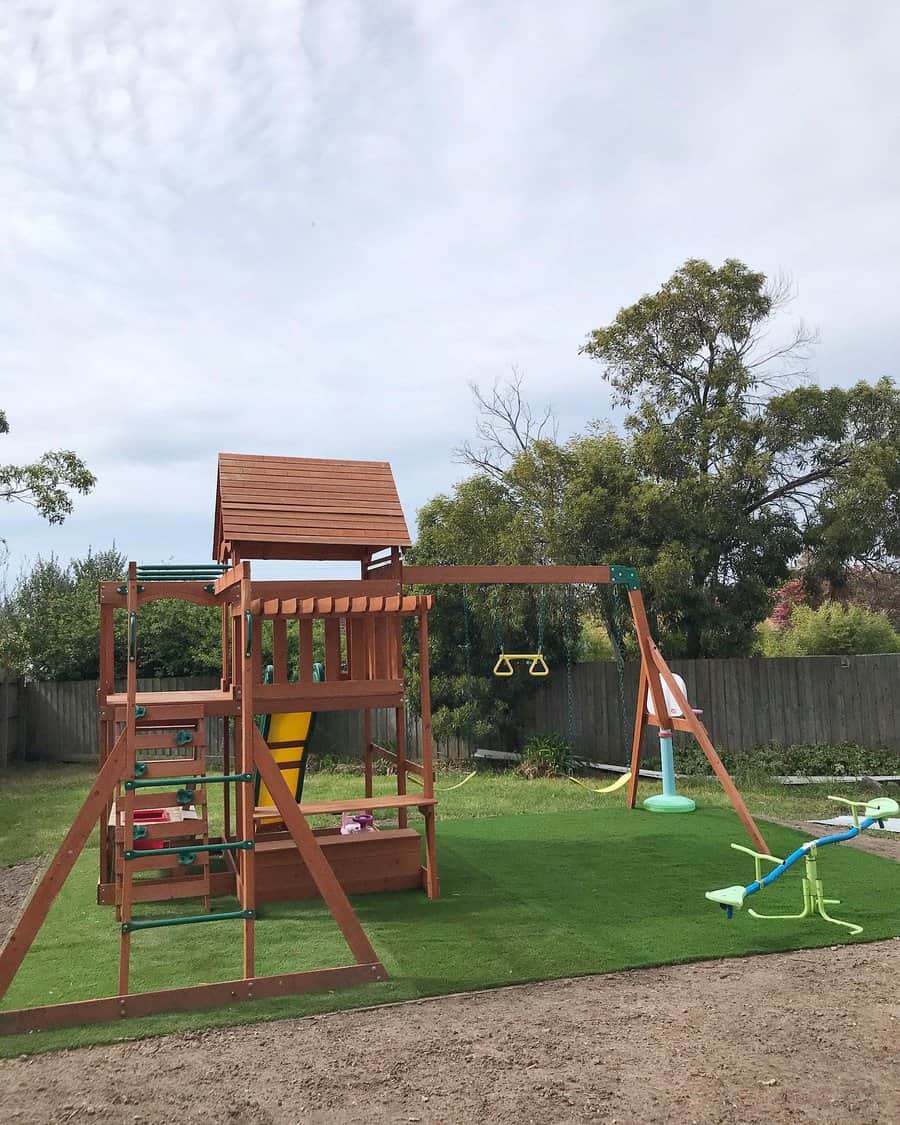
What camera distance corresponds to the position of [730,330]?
1354cm

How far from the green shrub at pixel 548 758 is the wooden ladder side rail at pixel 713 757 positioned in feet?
13.9

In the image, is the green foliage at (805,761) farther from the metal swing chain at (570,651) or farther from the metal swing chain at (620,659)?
the metal swing chain at (570,651)

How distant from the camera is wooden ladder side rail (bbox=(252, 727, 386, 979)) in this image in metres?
4.62

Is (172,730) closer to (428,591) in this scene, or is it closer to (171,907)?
(171,907)

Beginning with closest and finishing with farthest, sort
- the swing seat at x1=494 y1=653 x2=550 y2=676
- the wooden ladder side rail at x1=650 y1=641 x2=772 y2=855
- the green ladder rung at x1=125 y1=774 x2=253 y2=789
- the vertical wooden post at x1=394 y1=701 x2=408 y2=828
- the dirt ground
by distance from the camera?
1. the dirt ground
2. the green ladder rung at x1=125 y1=774 x2=253 y2=789
3. the vertical wooden post at x1=394 y1=701 x2=408 y2=828
4. the wooden ladder side rail at x1=650 y1=641 x2=772 y2=855
5. the swing seat at x1=494 y1=653 x2=550 y2=676

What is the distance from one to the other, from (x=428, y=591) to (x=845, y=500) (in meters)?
6.09

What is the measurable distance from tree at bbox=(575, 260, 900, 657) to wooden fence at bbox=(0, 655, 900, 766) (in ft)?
3.28

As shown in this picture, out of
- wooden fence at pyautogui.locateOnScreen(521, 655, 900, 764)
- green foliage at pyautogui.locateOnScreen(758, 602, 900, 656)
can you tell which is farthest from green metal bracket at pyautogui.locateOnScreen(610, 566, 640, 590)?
green foliage at pyautogui.locateOnScreen(758, 602, 900, 656)

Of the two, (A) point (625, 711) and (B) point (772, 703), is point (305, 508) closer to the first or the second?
(A) point (625, 711)

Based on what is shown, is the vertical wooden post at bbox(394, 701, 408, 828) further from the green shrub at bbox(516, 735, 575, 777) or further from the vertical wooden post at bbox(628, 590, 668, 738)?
the green shrub at bbox(516, 735, 575, 777)

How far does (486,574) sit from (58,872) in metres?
4.21

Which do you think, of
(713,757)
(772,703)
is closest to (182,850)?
(713,757)

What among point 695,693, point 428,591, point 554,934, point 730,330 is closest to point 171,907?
point 554,934

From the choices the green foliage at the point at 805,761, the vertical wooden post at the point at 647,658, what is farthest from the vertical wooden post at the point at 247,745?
the green foliage at the point at 805,761
